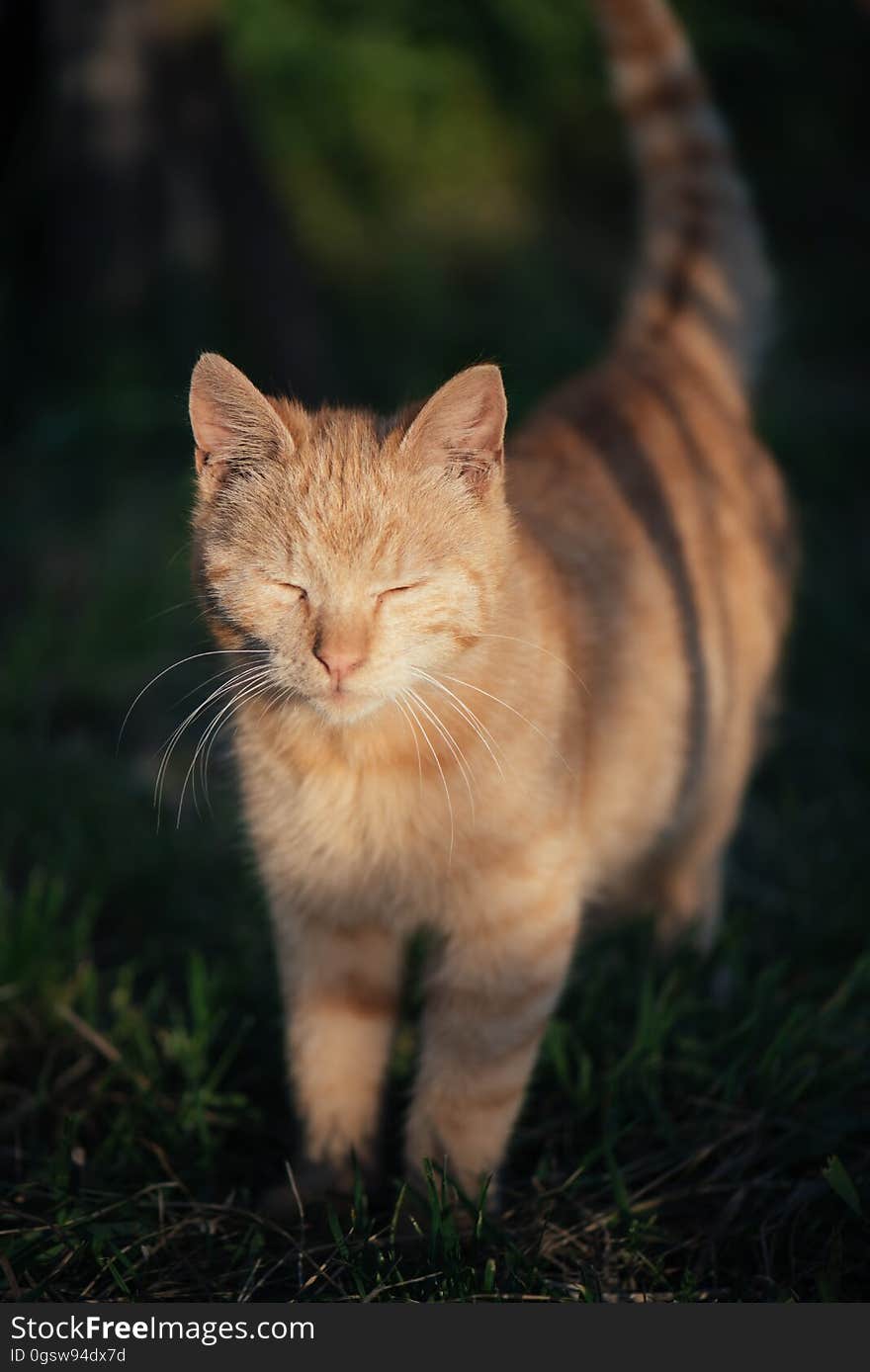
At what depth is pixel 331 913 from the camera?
2.33 metres

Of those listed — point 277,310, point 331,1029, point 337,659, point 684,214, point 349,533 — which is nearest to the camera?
point 337,659

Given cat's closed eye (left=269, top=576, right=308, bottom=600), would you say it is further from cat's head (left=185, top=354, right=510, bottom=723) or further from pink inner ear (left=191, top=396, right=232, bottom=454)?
A: pink inner ear (left=191, top=396, right=232, bottom=454)

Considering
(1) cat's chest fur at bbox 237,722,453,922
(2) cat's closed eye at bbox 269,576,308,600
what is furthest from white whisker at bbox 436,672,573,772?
(2) cat's closed eye at bbox 269,576,308,600

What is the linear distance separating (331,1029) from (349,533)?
3.35 ft

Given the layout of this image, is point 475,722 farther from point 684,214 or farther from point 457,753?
point 684,214

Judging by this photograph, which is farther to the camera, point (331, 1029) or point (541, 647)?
point (331, 1029)

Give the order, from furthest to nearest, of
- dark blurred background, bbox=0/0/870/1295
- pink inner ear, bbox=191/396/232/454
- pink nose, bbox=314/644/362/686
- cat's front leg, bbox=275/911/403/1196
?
dark blurred background, bbox=0/0/870/1295 < cat's front leg, bbox=275/911/403/1196 < pink inner ear, bbox=191/396/232/454 < pink nose, bbox=314/644/362/686

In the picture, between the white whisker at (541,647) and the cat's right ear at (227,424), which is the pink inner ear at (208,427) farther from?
the white whisker at (541,647)

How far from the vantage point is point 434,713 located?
7.19 ft

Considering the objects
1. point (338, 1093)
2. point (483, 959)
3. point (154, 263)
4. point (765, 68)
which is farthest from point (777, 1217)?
point (765, 68)

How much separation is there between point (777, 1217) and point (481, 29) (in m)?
6.56

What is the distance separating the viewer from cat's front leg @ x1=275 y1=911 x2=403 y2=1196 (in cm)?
241

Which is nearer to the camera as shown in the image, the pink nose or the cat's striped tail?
the pink nose

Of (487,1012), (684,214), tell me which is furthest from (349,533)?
(684,214)
